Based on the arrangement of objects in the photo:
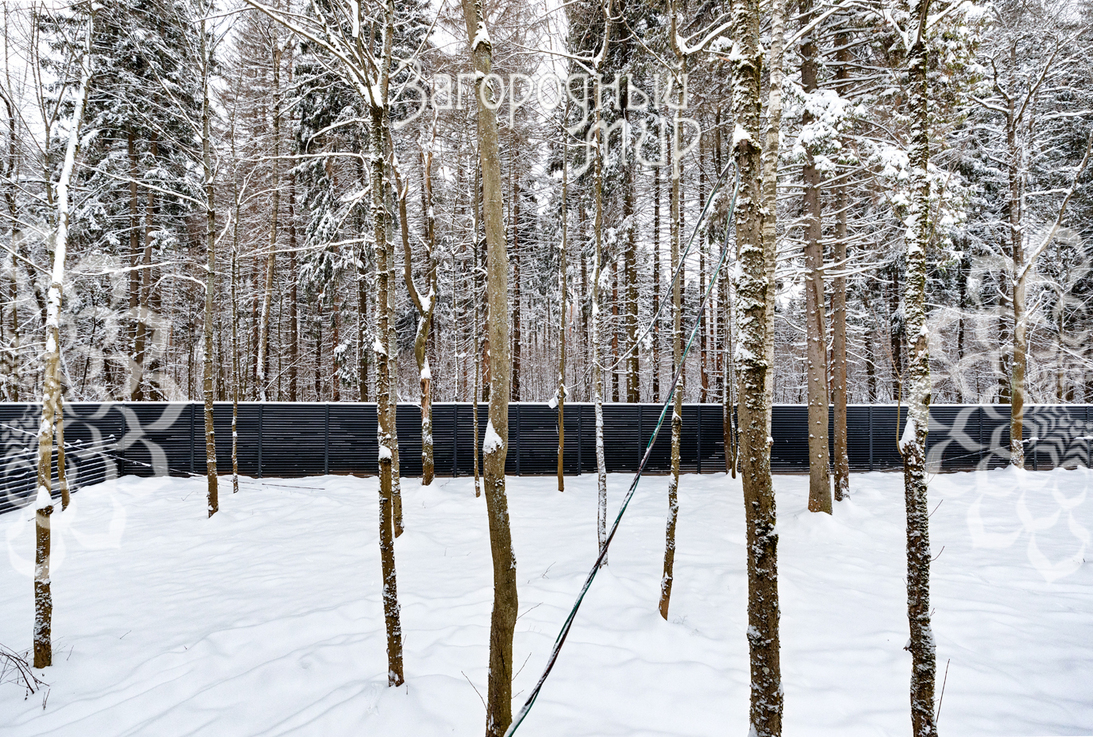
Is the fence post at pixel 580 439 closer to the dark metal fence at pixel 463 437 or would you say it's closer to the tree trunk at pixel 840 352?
the dark metal fence at pixel 463 437

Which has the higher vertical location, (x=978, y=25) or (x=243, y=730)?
(x=978, y=25)

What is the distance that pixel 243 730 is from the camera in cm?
246

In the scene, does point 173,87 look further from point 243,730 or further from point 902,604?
point 902,604

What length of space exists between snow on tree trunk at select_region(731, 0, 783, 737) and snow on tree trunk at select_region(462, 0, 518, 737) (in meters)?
0.99

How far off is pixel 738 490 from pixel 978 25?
6.91 meters

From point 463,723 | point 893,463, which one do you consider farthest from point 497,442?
point 893,463

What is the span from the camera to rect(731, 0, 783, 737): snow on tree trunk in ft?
5.79

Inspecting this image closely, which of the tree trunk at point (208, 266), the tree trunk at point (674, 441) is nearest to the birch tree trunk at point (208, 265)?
the tree trunk at point (208, 266)

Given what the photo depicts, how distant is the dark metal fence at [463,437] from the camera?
8.75m

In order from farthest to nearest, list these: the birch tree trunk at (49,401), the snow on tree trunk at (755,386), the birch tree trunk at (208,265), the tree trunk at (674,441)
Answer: the birch tree trunk at (208,265)
the tree trunk at (674,441)
the birch tree trunk at (49,401)
the snow on tree trunk at (755,386)

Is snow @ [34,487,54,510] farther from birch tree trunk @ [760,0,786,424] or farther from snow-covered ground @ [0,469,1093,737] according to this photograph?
birch tree trunk @ [760,0,786,424]

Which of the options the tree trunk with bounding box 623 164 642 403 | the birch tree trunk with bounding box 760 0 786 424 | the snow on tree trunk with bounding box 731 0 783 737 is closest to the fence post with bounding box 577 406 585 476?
the tree trunk with bounding box 623 164 642 403

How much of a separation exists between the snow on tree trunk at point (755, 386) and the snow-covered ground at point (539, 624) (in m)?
1.12

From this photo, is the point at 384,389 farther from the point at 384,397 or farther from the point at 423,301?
the point at 423,301
